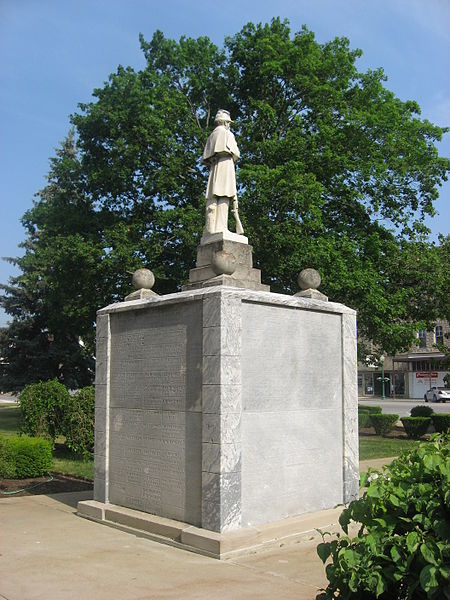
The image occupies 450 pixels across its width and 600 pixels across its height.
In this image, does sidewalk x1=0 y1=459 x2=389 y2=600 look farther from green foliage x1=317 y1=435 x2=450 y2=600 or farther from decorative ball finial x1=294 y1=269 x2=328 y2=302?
decorative ball finial x1=294 y1=269 x2=328 y2=302

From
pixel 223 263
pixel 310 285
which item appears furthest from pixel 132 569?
pixel 310 285

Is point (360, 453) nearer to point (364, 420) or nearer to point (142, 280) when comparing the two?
point (364, 420)

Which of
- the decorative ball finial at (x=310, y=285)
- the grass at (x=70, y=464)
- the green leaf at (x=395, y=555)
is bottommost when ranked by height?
the grass at (x=70, y=464)

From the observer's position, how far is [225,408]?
7.16 meters

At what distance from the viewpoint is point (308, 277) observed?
9.16m

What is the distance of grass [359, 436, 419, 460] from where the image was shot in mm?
17047

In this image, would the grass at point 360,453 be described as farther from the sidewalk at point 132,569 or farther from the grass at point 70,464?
the sidewalk at point 132,569

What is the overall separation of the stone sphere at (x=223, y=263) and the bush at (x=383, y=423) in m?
17.1

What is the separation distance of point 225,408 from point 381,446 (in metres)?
13.6

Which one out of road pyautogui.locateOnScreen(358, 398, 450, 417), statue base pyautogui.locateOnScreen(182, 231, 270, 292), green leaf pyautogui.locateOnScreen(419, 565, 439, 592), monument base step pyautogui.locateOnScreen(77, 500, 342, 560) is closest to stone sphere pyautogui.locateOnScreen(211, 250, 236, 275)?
statue base pyautogui.locateOnScreen(182, 231, 270, 292)

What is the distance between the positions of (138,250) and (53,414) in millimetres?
6453

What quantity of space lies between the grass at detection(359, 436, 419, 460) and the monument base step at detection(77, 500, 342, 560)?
869 cm

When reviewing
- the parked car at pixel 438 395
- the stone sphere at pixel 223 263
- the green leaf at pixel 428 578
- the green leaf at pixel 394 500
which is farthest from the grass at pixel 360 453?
the parked car at pixel 438 395

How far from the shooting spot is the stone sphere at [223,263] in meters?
7.85
